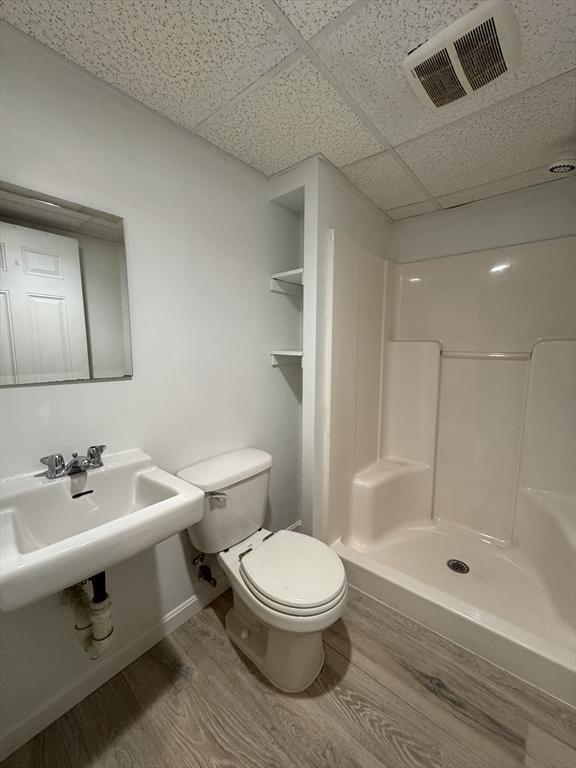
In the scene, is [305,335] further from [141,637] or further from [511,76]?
[141,637]

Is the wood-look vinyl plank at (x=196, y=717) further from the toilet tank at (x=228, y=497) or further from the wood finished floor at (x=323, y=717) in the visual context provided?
the toilet tank at (x=228, y=497)

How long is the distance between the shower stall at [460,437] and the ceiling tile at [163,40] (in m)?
0.78

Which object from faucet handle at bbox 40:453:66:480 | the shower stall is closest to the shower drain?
the shower stall

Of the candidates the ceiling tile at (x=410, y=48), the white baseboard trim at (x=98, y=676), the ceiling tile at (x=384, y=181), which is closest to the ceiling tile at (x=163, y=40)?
the ceiling tile at (x=410, y=48)

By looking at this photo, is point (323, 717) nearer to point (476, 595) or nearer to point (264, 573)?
point (264, 573)

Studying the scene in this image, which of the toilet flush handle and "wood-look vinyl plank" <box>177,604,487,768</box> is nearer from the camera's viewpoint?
"wood-look vinyl plank" <box>177,604,487,768</box>

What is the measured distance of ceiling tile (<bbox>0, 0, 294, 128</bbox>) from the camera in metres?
0.81

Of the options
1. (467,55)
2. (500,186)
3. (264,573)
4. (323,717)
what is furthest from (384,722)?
(500,186)

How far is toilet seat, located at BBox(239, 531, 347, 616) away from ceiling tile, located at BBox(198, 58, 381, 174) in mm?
1726

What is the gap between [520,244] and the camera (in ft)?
5.79

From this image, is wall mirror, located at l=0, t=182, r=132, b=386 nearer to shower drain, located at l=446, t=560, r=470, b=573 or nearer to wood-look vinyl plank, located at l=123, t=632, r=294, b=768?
wood-look vinyl plank, located at l=123, t=632, r=294, b=768

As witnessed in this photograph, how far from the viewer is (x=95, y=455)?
41.4 inches

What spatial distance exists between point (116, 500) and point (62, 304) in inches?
27.3

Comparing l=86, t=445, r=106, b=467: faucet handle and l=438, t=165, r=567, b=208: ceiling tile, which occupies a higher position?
l=438, t=165, r=567, b=208: ceiling tile
